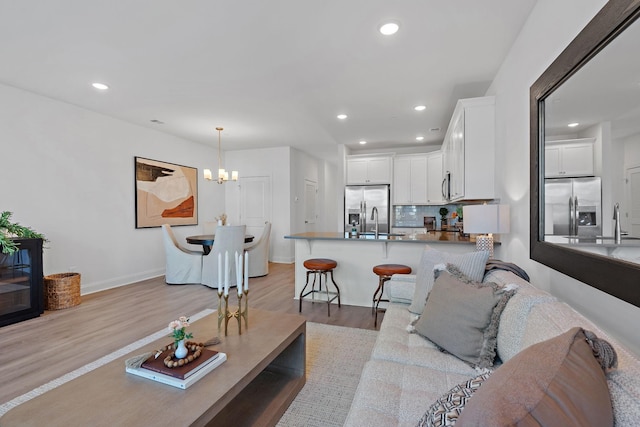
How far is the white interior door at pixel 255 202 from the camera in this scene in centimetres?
704

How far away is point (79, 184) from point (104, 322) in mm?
2155

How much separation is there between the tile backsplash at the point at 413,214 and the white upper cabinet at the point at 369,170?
0.78 m

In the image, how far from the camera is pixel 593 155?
1.36 m

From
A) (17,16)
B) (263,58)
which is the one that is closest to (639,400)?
(263,58)

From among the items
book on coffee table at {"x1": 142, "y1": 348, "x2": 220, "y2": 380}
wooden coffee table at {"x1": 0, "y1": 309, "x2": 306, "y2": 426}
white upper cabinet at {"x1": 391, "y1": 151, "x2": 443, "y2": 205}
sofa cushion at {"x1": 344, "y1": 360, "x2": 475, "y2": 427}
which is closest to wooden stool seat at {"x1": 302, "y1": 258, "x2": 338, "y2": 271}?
wooden coffee table at {"x1": 0, "y1": 309, "x2": 306, "y2": 426}

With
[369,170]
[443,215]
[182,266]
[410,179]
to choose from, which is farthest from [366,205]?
[182,266]

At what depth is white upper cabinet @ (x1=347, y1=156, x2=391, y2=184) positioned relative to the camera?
6.34 m

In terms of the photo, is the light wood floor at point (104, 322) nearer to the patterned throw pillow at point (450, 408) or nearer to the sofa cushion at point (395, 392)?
the sofa cushion at point (395, 392)

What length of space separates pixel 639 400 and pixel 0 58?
15.6 ft

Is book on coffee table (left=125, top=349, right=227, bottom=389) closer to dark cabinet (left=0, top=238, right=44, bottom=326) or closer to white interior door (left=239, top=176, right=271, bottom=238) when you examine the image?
dark cabinet (left=0, top=238, right=44, bottom=326)

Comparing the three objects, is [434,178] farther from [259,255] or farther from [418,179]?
[259,255]

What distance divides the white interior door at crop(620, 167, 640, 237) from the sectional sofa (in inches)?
14.9

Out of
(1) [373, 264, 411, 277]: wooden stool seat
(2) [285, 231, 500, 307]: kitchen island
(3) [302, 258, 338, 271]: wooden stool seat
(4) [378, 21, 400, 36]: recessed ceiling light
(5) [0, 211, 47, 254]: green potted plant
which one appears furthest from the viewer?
(2) [285, 231, 500, 307]: kitchen island

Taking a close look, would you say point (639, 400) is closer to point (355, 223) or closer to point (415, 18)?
point (415, 18)
